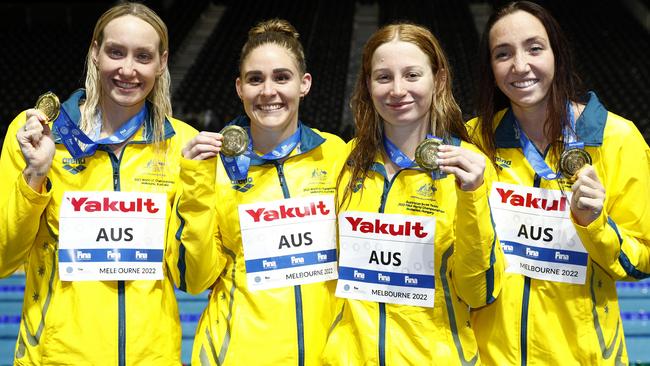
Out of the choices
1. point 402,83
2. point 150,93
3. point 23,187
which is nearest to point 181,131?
point 150,93

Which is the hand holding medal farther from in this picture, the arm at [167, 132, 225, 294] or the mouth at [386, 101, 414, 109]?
the mouth at [386, 101, 414, 109]

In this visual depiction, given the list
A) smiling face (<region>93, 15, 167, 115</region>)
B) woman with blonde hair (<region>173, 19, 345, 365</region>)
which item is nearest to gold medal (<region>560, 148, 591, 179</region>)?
woman with blonde hair (<region>173, 19, 345, 365</region>)

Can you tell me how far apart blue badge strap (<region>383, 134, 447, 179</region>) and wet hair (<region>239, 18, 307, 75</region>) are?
351mm

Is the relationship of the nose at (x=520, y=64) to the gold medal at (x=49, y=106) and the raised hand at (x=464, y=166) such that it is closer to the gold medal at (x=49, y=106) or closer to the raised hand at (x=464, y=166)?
the raised hand at (x=464, y=166)

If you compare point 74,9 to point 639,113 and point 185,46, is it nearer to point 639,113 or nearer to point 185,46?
Result: point 185,46

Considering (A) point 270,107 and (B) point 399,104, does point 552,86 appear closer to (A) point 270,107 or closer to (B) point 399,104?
(B) point 399,104

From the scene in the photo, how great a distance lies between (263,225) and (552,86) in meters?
0.85

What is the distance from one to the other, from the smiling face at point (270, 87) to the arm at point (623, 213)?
2.53 feet

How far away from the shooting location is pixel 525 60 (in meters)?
1.80

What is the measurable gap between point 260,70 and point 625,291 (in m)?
3.69

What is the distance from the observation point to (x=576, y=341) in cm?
173

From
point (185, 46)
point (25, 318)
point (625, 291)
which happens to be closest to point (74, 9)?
point (185, 46)

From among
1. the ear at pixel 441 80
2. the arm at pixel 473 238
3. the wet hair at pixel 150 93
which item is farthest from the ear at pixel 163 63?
the arm at pixel 473 238

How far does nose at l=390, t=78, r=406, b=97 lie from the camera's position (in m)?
1.71
